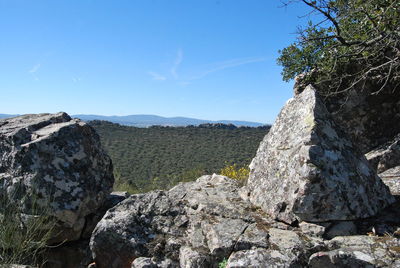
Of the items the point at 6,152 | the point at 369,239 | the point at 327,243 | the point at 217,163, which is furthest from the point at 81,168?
the point at 217,163

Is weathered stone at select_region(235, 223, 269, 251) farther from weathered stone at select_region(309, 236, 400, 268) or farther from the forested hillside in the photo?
the forested hillside

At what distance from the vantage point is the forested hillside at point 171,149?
26.3 m

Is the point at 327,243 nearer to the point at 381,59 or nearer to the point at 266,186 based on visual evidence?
the point at 266,186

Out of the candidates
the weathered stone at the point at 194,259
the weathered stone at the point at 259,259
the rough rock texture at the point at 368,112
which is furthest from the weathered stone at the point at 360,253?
the rough rock texture at the point at 368,112

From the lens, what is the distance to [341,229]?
3.69 m

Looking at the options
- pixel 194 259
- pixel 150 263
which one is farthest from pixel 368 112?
pixel 150 263

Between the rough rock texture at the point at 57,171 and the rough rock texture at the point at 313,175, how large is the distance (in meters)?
2.39

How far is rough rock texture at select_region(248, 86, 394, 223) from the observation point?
12.4 ft

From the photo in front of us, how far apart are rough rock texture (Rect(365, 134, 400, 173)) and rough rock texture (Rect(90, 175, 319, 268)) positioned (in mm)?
3193

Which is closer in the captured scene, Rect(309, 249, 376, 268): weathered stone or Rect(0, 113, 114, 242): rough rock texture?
Rect(309, 249, 376, 268): weathered stone

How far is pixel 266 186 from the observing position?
4.41 meters

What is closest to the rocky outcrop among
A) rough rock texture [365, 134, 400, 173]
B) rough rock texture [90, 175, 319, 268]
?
rough rock texture [90, 175, 319, 268]

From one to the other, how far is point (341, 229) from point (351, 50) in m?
4.17

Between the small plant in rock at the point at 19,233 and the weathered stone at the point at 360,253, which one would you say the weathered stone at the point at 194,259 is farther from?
the small plant in rock at the point at 19,233
